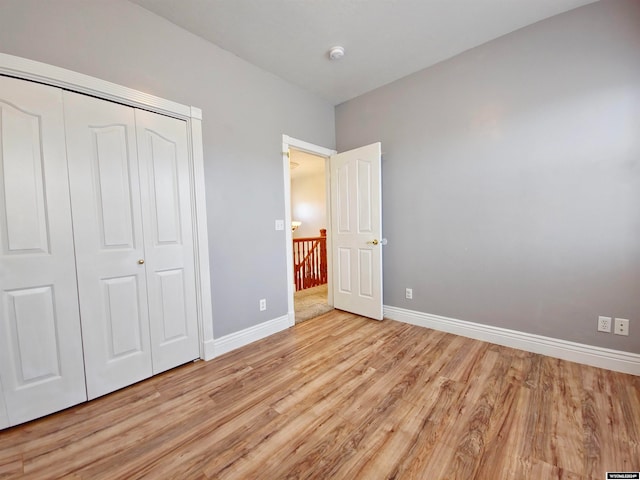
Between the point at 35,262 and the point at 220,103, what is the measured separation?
68.5 inches

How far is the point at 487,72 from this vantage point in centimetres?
231

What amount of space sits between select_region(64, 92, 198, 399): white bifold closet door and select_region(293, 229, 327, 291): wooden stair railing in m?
2.50

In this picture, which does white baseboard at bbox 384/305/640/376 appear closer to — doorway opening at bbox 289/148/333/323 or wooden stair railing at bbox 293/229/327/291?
doorway opening at bbox 289/148/333/323

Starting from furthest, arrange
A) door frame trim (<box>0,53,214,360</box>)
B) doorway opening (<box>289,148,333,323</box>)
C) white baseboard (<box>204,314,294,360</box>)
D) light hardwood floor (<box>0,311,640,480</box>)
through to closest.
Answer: doorway opening (<box>289,148,333,323</box>) < white baseboard (<box>204,314,294,360</box>) < door frame trim (<box>0,53,214,360</box>) < light hardwood floor (<box>0,311,640,480</box>)

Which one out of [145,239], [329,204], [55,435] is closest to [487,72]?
[329,204]

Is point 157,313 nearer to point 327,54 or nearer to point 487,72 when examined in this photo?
point 327,54

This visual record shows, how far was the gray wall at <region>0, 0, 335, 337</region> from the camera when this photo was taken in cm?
153

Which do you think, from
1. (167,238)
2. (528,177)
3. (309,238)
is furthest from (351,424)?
(309,238)

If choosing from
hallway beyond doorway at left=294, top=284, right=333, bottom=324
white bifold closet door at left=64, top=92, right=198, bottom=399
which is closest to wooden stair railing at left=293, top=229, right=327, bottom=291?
hallway beyond doorway at left=294, top=284, right=333, bottom=324

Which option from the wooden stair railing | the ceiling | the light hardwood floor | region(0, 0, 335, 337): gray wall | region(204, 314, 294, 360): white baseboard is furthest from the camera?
the wooden stair railing

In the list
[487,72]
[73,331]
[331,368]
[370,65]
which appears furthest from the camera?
[370,65]

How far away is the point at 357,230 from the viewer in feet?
10.2

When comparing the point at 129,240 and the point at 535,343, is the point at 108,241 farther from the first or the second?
the point at 535,343

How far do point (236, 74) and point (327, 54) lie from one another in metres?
0.87
